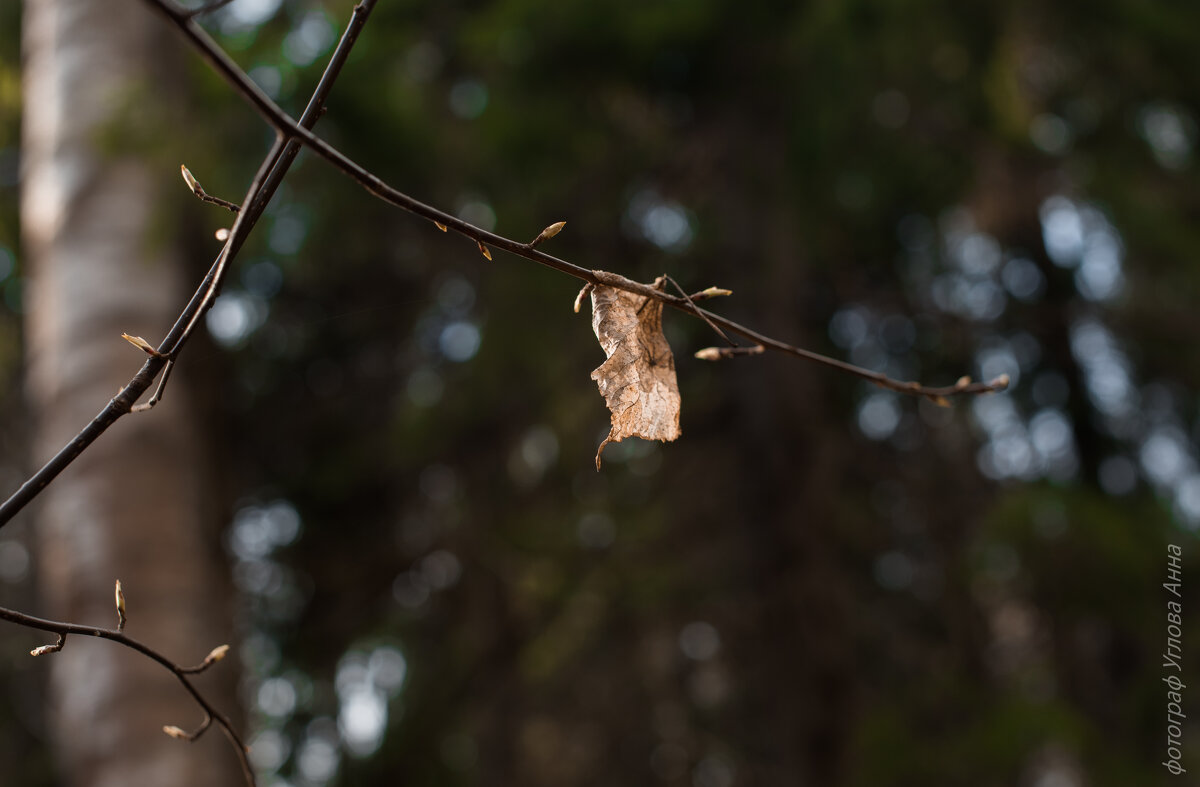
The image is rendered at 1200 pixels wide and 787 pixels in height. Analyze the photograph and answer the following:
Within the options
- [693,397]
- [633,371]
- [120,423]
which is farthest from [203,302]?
[693,397]

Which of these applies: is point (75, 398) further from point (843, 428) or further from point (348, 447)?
point (843, 428)

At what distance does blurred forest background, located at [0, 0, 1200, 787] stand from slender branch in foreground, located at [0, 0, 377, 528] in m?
1.79

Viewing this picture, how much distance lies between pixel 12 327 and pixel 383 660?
91.6 inches

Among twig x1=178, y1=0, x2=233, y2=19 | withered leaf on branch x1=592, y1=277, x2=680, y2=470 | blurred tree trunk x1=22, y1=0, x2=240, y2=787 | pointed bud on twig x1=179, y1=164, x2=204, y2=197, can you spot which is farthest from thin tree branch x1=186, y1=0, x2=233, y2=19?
blurred tree trunk x1=22, y1=0, x2=240, y2=787

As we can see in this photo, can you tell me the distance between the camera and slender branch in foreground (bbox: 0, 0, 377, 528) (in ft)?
1.44

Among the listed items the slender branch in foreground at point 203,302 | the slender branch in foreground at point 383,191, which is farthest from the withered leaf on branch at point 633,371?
the slender branch in foreground at point 203,302

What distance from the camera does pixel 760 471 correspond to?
10.7ft

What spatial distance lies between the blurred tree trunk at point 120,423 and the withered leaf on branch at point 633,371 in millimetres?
1818

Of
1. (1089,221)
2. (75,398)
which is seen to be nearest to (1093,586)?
(1089,221)

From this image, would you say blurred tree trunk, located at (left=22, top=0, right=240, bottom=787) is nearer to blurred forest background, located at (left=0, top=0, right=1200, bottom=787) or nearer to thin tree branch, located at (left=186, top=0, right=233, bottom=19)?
blurred forest background, located at (left=0, top=0, right=1200, bottom=787)

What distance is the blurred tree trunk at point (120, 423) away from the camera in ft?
6.39

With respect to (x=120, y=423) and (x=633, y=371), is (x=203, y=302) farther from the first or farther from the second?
(x=120, y=423)

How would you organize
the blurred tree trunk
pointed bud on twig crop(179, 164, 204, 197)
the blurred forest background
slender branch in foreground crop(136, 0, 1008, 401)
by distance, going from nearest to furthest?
slender branch in foreground crop(136, 0, 1008, 401)
pointed bud on twig crop(179, 164, 204, 197)
the blurred tree trunk
the blurred forest background

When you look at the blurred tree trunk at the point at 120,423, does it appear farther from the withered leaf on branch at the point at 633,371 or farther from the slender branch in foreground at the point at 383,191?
the slender branch in foreground at the point at 383,191
